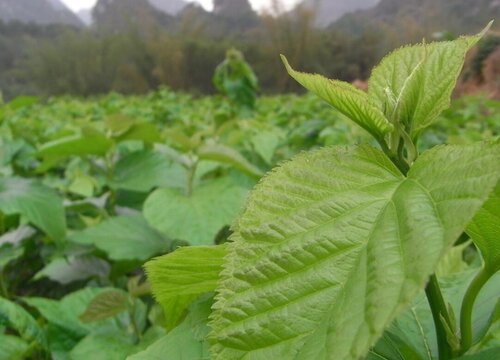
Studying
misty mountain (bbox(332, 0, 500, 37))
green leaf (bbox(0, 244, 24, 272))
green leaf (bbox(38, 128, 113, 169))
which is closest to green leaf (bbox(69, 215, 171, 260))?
green leaf (bbox(0, 244, 24, 272))

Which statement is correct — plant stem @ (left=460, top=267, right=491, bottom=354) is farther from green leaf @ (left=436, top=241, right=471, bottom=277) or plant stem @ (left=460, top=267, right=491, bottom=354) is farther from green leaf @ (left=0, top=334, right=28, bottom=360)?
green leaf @ (left=0, top=334, right=28, bottom=360)

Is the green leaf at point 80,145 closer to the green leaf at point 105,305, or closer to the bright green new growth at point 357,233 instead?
the green leaf at point 105,305

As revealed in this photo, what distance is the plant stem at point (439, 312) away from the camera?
459 mm

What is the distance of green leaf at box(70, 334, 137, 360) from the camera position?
97 centimetres

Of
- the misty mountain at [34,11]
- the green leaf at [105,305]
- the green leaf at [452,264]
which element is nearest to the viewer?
the green leaf at [452,264]

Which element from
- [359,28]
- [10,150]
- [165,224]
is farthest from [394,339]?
[359,28]

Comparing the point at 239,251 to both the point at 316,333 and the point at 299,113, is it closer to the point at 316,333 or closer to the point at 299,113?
the point at 316,333

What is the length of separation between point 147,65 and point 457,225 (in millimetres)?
13916

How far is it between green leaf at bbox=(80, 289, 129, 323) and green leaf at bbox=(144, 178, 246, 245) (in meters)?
0.23

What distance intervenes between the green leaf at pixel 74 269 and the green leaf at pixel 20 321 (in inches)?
15.9

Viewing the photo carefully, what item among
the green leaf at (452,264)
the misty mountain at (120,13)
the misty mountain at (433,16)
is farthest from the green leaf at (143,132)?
the misty mountain at (120,13)

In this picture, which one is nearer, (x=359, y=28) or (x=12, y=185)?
(x=12, y=185)

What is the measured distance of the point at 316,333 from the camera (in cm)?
36

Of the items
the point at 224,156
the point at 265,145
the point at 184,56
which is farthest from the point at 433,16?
the point at 224,156
